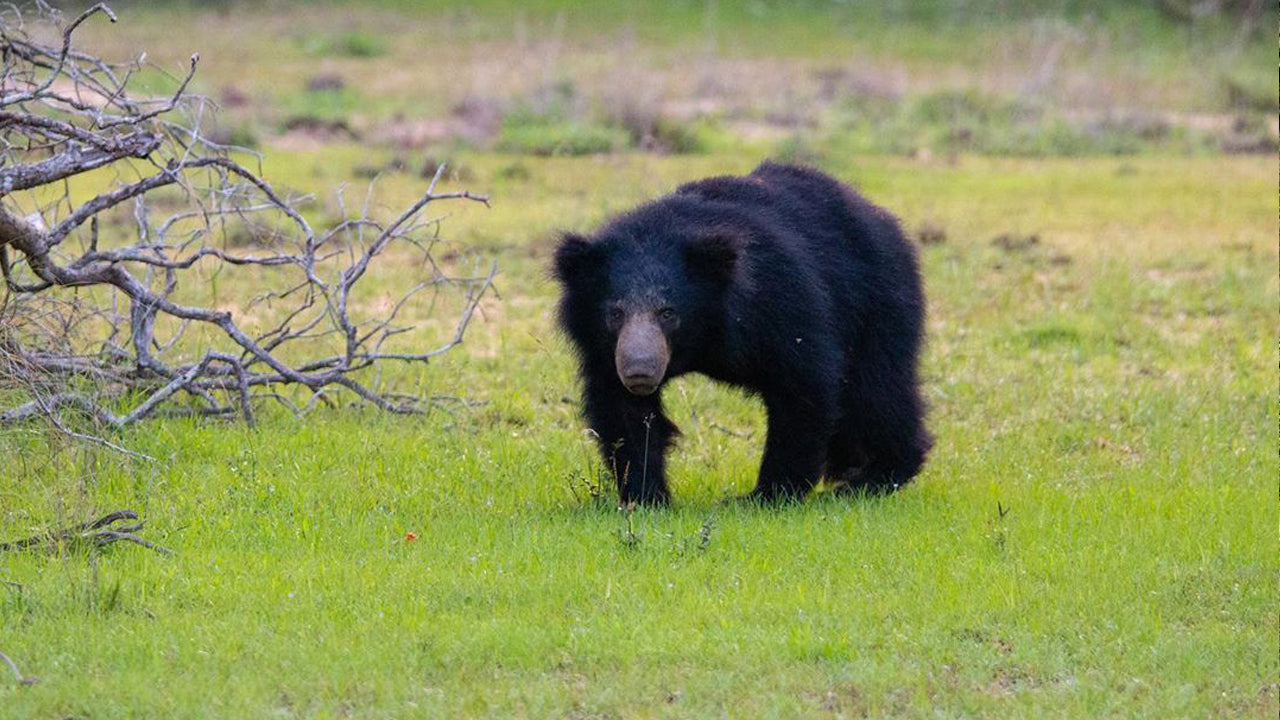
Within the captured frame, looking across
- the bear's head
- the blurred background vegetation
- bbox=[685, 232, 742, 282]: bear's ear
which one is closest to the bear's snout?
the bear's head

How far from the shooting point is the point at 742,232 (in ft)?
23.1

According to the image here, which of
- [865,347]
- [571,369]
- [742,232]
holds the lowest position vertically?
[571,369]

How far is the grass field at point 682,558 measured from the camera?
199 inches

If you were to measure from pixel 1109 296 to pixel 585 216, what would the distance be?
4378 mm

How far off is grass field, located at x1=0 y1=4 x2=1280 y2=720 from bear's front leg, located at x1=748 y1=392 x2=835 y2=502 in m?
0.17

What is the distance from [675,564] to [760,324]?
1.20 metres

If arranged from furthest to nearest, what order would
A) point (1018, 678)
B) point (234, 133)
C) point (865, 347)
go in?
point (234, 133) → point (865, 347) → point (1018, 678)

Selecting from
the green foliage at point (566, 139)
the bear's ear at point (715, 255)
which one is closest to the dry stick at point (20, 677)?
the bear's ear at point (715, 255)

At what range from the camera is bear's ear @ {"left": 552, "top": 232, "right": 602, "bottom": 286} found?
6868 mm

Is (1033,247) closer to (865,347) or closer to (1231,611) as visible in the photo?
(865,347)

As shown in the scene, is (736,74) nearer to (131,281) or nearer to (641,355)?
(131,281)

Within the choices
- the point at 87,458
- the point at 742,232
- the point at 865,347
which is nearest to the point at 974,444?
the point at 865,347

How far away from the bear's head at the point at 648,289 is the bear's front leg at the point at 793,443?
44 cm

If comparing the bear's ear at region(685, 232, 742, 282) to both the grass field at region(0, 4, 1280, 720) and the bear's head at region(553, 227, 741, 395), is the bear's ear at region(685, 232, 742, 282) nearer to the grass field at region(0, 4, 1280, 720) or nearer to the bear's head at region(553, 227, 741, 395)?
the bear's head at region(553, 227, 741, 395)
